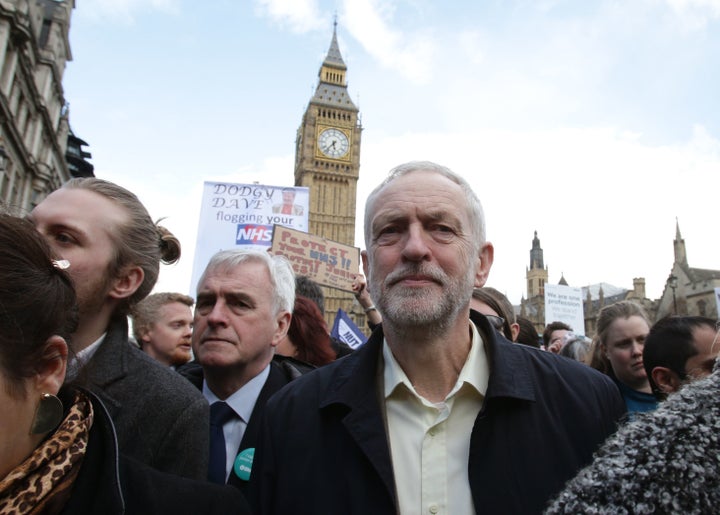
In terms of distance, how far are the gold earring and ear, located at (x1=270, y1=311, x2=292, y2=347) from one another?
1.42m

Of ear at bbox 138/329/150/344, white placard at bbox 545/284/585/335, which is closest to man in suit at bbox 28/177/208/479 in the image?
ear at bbox 138/329/150/344

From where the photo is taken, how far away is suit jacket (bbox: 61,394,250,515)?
4.10ft

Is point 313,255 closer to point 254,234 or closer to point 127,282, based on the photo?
point 254,234

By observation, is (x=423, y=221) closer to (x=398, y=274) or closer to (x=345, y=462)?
(x=398, y=274)

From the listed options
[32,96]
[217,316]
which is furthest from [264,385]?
[32,96]

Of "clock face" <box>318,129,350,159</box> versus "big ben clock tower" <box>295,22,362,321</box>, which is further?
"clock face" <box>318,129,350,159</box>

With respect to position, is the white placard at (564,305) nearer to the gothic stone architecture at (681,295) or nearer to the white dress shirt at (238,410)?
the white dress shirt at (238,410)

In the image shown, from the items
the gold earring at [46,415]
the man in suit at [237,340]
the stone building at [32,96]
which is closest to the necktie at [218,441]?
the man in suit at [237,340]

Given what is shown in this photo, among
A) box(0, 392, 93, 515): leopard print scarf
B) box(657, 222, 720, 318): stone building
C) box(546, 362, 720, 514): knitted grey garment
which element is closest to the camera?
box(546, 362, 720, 514): knitted grey garment

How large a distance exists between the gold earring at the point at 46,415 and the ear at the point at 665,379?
2.36 metres

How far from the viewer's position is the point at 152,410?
177 centimetres

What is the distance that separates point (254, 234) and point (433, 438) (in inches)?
251

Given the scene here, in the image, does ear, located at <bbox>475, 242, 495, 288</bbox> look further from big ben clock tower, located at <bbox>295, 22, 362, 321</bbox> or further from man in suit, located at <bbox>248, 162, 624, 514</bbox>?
big ben clock tower, located at <bbox>295, 22, 362, 321</bbox>

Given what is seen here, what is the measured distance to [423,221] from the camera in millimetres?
1807
